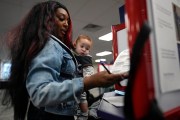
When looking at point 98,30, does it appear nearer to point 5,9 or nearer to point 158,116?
point 5,9

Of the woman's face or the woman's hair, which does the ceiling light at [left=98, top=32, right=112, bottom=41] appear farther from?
the woman's hair

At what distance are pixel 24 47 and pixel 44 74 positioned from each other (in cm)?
19

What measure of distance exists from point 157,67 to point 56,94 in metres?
0.26

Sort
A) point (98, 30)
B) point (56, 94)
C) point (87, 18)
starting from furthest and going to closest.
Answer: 1. point (98, 30)
2. point (87, 18)
3. point (56, 94)

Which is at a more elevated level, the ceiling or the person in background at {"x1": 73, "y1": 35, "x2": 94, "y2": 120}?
the ceiling

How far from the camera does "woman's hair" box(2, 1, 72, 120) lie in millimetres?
A: 595

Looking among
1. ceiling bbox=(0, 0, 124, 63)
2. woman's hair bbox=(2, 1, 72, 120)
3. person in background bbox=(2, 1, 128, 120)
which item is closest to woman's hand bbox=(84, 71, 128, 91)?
person in background bbox=(2, 1, 128, 120)

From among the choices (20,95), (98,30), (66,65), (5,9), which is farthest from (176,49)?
(98,30)

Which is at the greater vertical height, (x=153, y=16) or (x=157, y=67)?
(x=153, y=16)

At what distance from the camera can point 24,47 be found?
62 centimetres

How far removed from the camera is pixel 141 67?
0.32 meters

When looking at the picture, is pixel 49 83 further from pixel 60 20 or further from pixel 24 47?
pixel 60 20

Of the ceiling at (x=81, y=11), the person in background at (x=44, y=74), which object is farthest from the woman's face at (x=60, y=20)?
the ceiling at (x=81, y=11)

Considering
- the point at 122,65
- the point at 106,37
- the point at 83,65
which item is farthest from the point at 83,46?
the point at 106,37
